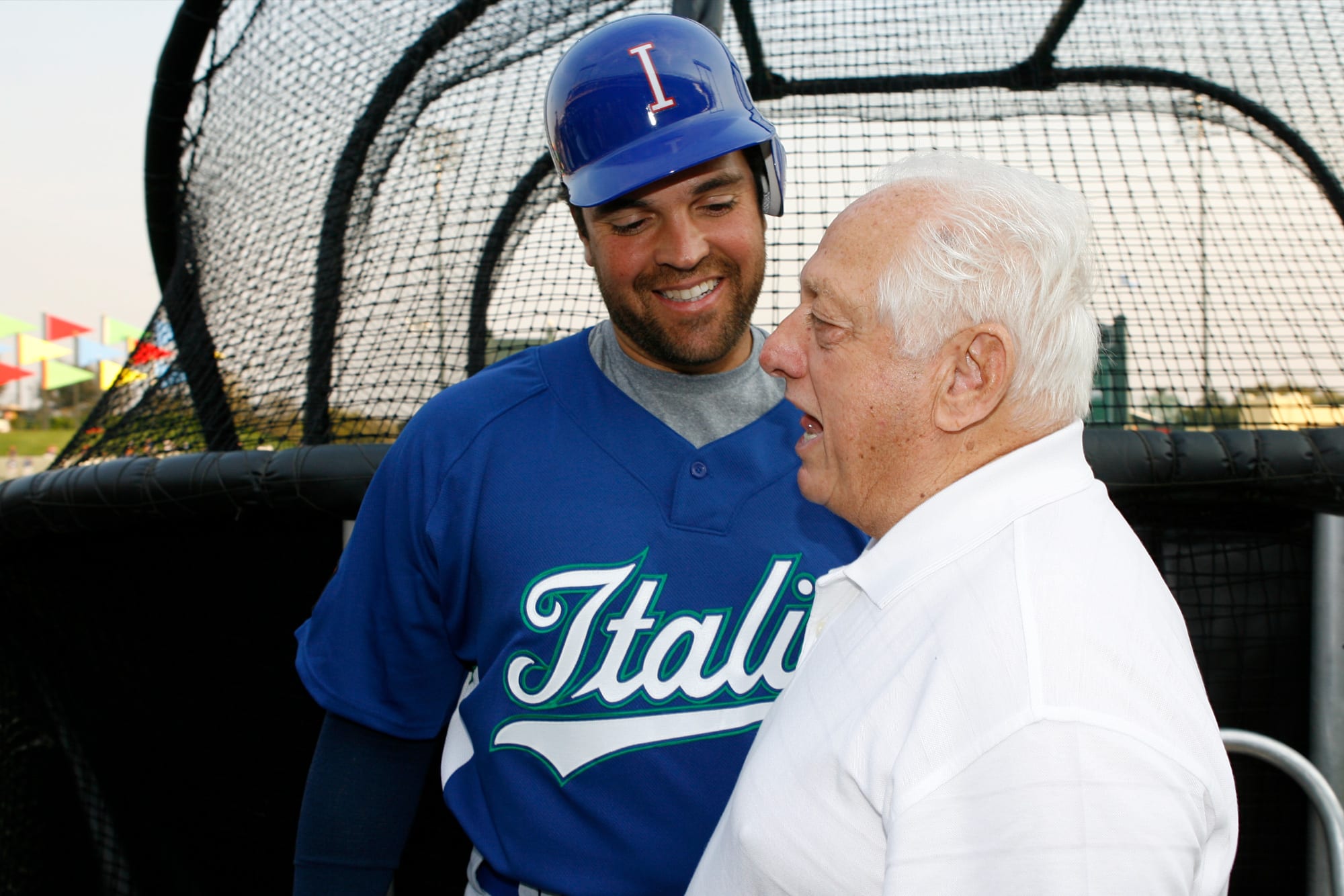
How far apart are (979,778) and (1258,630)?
1.70m

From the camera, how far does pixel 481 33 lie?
289 cm

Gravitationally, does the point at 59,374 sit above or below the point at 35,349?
below

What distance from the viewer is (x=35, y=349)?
22.5 meters

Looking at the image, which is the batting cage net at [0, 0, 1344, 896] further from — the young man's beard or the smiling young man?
the young man's beard

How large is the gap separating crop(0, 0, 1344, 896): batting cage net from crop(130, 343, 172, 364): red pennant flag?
16 millimetres

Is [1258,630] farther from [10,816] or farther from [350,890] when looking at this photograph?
[10,816]

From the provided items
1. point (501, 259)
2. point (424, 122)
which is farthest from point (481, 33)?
point (501, 259)

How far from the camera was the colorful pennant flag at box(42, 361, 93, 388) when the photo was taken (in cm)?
2361

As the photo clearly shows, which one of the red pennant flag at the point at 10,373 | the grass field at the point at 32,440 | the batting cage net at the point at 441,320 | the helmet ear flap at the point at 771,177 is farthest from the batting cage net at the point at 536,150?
the grass field at the point at 32,440

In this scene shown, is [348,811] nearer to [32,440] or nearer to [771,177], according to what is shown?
[771,177]

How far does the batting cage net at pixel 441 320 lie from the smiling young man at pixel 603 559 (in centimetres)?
55

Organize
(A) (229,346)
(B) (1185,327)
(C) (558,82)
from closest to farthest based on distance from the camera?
(C) (558,82)
(B) (1185,327)
(A) (229,346)

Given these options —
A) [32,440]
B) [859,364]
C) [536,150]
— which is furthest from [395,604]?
[32,440]

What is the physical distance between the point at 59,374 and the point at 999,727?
2840 cm
